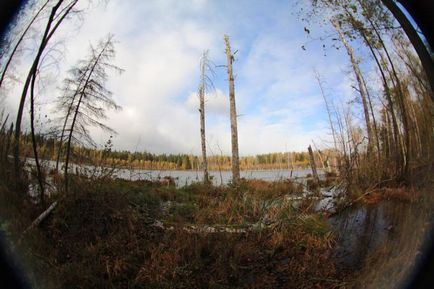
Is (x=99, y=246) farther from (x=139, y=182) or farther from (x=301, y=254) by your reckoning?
(x=301, y=254)

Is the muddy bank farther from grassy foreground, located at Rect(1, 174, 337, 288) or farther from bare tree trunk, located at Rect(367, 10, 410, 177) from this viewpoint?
grassy foreground, located at Rect(1, 174, 337, 288)

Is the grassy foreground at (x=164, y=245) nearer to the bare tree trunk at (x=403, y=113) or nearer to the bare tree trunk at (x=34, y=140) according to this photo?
the bare tree trunk at (x=34, y=140)

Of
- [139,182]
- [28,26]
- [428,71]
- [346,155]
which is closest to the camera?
[428,71]

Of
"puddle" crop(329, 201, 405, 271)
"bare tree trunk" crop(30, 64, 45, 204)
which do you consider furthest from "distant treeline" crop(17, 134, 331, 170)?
"puddle" crop(329, 201, 405, 271)

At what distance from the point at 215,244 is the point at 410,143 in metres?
3.57

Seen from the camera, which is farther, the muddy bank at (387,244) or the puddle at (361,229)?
the puddle at (361,229)

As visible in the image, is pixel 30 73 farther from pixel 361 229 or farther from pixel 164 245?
pixel 361 229

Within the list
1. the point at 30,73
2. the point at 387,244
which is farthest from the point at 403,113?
the point at 30,73

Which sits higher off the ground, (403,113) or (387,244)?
(403,113)

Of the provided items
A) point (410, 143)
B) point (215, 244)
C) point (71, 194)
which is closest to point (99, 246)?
point (71, 194)

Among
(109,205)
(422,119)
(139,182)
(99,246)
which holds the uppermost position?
(422,119)

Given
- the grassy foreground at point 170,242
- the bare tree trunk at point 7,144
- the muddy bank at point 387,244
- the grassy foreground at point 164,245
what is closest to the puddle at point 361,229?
the muddy bank at point 387,244

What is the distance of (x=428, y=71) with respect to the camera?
2.05 meters

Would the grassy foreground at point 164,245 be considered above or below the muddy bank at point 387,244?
below
